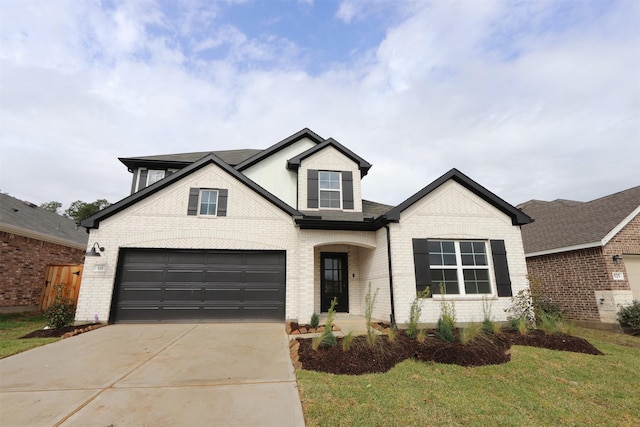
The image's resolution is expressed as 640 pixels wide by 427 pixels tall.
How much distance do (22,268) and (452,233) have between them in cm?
1598

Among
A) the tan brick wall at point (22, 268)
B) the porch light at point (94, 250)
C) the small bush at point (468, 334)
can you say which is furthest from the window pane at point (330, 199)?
the tan brick wall at point (22, 268)

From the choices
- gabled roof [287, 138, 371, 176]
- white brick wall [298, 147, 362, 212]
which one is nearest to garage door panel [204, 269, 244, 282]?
white brick wall [298, 147, 362, 212]

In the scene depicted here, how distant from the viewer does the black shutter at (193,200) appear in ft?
30.6

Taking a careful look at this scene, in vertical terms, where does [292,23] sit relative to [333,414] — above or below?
above

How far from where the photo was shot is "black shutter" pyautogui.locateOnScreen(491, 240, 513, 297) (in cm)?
865

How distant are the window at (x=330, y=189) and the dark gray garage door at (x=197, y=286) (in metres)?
3.17

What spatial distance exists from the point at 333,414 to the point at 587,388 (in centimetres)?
434

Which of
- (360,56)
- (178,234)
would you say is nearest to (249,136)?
(360,56)

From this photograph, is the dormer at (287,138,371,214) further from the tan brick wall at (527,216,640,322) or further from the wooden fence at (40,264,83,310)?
the wooden fence at (40,264,83,310)

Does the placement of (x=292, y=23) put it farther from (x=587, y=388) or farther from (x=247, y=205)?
(x=587, y=388)

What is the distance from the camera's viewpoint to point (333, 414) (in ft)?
10.9

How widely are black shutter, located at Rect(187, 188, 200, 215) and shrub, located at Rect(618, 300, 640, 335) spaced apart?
14.2 m

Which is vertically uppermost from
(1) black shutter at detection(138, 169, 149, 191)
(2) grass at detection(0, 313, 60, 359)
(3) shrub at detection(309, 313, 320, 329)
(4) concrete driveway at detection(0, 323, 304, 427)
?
(1) black shutter at detection(138, 169, 149, 191)

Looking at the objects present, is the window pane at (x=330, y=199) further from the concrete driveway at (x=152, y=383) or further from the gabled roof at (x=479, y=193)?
the concrete driveway at (x=152, y=383)
